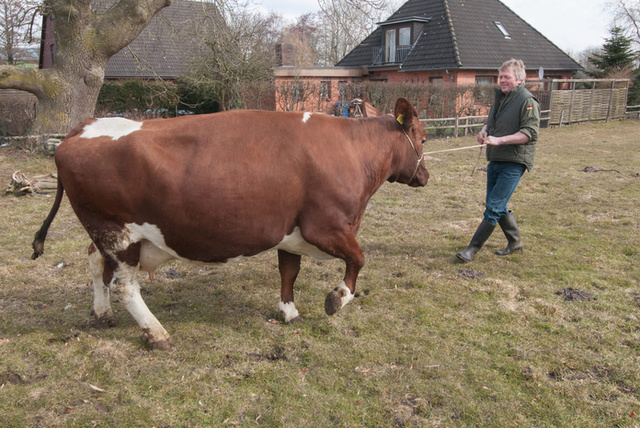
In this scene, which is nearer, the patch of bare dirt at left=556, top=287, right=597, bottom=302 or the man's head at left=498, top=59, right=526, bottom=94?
the patch of bare dirt at left=556, top=287, right=597, bottom=302

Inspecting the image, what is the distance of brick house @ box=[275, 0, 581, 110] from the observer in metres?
23.1

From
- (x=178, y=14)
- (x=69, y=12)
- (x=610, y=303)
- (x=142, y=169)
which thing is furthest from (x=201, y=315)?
(x=178, y=14)

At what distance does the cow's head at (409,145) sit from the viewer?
4.16 meters

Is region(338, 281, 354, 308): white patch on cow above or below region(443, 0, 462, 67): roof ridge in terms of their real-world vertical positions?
below

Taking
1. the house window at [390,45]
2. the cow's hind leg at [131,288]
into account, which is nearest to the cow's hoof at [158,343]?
the cow's hind leg at [131,288]

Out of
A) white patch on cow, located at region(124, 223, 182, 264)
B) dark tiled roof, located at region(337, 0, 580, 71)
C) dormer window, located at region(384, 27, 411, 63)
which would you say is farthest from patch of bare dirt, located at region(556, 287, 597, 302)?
dormer window, located at region(384, 27, 411, 63)

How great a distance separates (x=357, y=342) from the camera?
12.0ft

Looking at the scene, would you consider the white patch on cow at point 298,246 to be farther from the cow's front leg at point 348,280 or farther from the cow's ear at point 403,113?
the cow's ear at point 403,113

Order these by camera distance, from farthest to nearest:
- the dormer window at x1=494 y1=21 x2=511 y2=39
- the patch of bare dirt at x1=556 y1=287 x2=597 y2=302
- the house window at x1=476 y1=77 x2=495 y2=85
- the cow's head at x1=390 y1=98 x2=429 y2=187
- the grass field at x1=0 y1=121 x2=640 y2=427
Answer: the dormer window at x1=494 y1=21 x2=511 y2=39 < the house window at x1=476 y1=77 x2=495 y2=85 < the patch of bare dirt at x1=556 y1=287 x2=597 y2=302 < the cow's head at x1=390 y1=98 x2=429 y2=187 < the grass field at x1=0 y1=121 x2=640 y2=427

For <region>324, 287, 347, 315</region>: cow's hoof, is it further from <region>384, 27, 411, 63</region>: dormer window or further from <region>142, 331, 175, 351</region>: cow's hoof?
<region>384, 27, 411, 63</region>: dormer window

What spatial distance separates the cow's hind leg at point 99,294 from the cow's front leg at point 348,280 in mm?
1772

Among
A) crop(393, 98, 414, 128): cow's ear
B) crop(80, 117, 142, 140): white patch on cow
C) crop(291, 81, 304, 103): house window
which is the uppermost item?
crop(291, 81, 304, 103): house window

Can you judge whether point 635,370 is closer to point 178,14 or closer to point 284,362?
point 284,362

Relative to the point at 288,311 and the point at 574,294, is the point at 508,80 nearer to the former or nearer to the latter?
the point at 574,294
